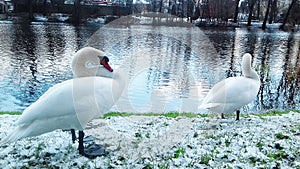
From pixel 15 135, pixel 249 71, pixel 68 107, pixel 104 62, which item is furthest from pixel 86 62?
pixel 249 71

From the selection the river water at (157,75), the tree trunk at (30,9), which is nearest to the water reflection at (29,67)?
the river water at (157,75)

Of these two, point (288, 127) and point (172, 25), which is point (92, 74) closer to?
point (288, 127)

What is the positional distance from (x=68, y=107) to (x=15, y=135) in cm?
73

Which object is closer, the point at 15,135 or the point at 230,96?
the point at 15,135

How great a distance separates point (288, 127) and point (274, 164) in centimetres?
189

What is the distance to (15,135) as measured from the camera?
12.8 ft

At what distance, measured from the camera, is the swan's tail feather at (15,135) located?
3.85 metres

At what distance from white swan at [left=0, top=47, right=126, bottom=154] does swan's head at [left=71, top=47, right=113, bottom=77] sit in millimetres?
539

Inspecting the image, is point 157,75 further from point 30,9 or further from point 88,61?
point 30,9

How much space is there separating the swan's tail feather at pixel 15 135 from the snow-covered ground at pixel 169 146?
0.40 m

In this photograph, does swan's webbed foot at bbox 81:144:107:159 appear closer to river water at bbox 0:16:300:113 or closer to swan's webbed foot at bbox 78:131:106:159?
swan's webbed foot at bbox 78:131:106:159

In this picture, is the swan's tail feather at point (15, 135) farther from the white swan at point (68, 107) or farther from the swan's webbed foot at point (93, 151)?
the swan's webbed foot at point (93, 151)

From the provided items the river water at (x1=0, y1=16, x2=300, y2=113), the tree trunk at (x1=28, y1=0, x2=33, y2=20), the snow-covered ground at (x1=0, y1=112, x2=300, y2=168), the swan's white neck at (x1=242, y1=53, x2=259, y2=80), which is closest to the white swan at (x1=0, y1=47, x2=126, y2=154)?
the snow-covered ground at (x1=0, y1=112, x2=300, y2=168)

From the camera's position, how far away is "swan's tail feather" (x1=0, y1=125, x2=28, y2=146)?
385 cm
